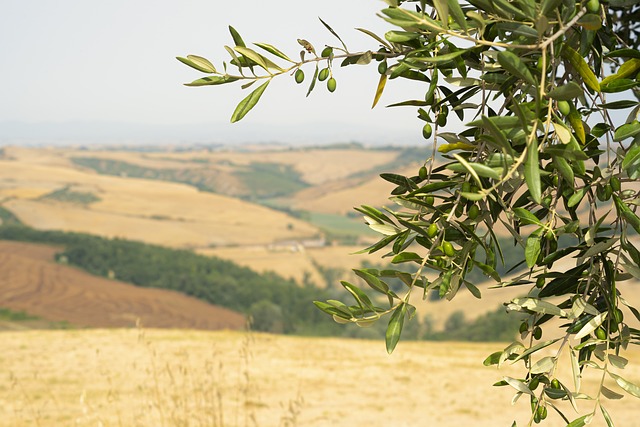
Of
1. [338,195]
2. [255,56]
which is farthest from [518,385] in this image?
[338,195]

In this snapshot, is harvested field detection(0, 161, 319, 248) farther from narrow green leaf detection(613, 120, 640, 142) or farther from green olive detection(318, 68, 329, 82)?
narrow green leaf detection(613, 120, 640, 142)

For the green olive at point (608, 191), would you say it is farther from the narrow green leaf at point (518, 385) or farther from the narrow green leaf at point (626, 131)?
the narrow green leaf at point (518, 385)

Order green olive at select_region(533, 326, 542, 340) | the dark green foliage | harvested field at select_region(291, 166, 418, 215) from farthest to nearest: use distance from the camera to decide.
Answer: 1. harvested field at select_region(291, 166, 418, 215)
2. the dark green foliage
3. green olive at select_region(533, 326, 542, 340)

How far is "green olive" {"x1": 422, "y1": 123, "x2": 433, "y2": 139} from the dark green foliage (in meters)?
41.7

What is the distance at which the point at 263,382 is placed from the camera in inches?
364

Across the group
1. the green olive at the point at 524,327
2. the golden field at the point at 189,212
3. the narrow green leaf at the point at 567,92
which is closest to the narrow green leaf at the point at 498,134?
the narrow green leaf at the point at 567,92

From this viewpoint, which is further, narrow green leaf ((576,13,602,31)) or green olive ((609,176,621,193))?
green olive ((609,176,621,193))

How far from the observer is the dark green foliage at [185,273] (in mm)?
47219

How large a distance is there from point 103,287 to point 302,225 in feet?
128

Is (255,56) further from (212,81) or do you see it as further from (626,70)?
(626,70)

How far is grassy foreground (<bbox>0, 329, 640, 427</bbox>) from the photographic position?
680 cm

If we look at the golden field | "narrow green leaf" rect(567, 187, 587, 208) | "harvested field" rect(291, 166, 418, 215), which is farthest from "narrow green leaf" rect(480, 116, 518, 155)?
"harvested field" rect(291, 166, 418, 215)

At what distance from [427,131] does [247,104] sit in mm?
435

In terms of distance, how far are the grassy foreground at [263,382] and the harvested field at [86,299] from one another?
23.1 metres
